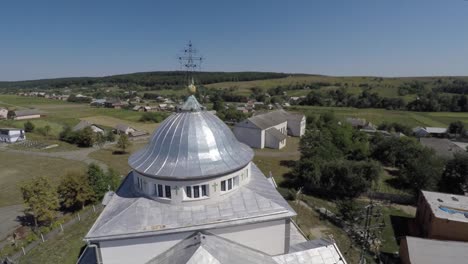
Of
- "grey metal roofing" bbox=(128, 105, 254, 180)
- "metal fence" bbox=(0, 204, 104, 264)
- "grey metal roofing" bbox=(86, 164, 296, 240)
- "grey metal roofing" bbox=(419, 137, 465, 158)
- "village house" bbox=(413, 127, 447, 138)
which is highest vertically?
"grey metal roofing" bbox=(128, 105, 254, 180)

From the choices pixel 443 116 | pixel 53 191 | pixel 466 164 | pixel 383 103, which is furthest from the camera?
pixel 383 103

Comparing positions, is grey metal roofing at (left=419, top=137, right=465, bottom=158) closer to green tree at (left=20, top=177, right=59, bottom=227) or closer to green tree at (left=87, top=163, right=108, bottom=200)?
green tree at (left=87, top=163, right=108, bottom=200)

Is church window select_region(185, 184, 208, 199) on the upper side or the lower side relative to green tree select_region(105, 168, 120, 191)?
upper

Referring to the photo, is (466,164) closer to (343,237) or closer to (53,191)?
(343,237)

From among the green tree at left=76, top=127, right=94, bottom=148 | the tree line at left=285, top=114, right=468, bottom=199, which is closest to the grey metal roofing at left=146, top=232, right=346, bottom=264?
the tree line at left=285, top=114, right=468, bottom=199

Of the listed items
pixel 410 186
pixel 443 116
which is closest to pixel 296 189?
pixel 410 186

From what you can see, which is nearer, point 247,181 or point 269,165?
point 247,181
